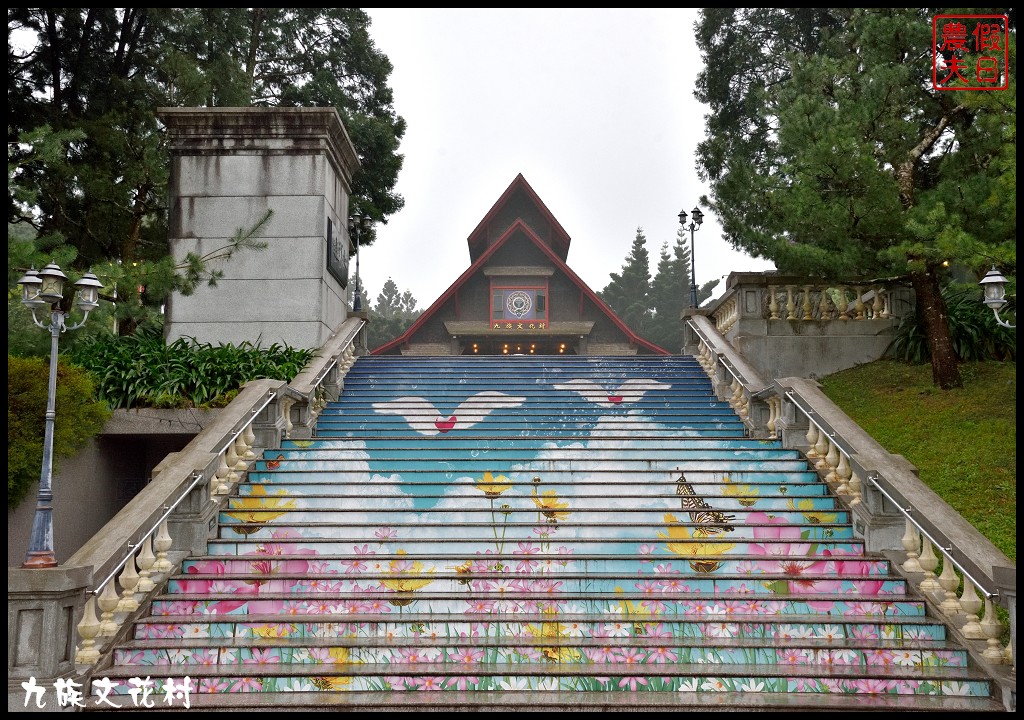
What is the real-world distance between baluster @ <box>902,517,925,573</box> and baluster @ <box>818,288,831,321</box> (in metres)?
7.02

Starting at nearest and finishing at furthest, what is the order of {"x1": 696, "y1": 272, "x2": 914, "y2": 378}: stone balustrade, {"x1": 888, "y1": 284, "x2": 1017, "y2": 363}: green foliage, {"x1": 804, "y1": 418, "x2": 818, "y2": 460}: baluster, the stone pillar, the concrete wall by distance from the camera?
1. {"x1": 804, "y1": 418, "x2": 818, "y2": 460}: baluster
2. the concrete wall
3. {"x1": 888, "y1": 284, "x2": 1017, "y2": 363}: green foliage
4. {"x1": 696, "y1": 272, "x2": 914, "y2": 378}: stone balustrade
5. the stone pillar

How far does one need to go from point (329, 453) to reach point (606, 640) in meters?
4.71

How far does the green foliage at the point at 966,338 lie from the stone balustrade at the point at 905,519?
12.5ft

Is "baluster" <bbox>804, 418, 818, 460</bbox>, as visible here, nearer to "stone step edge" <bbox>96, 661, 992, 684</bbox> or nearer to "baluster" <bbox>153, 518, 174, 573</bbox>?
"stone step edge" <bbox>96, 661, 992, 684</bbox>

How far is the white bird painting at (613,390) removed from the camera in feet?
40.0

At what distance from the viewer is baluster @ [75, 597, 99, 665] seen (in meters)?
5.84

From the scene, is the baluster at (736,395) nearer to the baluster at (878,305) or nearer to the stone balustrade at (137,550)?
the baluster at (878,305)

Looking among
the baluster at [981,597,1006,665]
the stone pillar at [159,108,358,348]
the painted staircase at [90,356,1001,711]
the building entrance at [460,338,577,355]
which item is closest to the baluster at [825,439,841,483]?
the painted staircase at [90,356,1001,711]

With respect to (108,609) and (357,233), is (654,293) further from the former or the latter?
(108,609)

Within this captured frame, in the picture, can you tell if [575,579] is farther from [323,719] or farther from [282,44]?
[282,44]

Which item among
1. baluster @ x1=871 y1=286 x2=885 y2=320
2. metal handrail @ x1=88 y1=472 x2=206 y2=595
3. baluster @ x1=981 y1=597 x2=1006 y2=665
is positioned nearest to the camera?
baluster @ x1=981 y1=597 x2=1006 y2=665

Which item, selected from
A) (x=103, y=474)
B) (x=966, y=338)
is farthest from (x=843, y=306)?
(x=103, y=474)

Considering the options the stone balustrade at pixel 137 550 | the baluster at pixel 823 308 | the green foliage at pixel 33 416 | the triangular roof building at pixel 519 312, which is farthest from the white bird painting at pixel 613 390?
the triangular roof building at pixel 519 312

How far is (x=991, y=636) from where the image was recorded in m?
5.85
